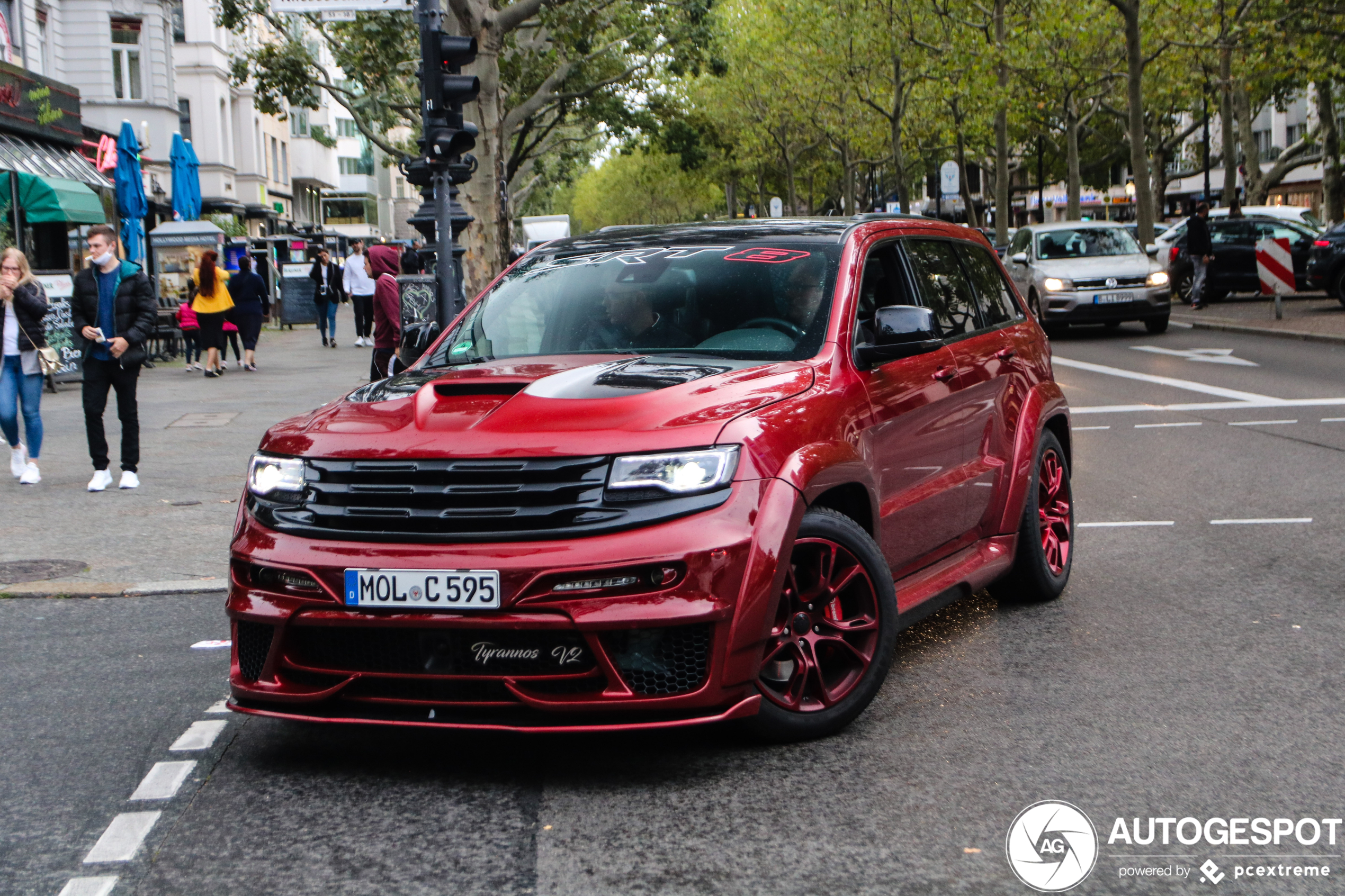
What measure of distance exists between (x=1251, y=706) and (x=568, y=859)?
7.94ft

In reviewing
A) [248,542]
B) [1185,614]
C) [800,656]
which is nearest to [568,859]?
[800,656]

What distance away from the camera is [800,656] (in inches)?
182

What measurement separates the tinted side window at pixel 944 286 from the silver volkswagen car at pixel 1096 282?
17514mm

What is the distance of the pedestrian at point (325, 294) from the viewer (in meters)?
29.9

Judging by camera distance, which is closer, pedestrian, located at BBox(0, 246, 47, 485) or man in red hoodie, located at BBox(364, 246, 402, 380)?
pedestrian, located at BBox(0, 246, 47, 485)

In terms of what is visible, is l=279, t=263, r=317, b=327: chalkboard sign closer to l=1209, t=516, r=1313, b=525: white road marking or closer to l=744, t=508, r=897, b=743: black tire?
l=1209, t=516, r=1313, b=525: white road marking

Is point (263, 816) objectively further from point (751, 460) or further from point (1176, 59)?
point (1176, 59)

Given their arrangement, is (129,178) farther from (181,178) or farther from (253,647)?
(253,647)

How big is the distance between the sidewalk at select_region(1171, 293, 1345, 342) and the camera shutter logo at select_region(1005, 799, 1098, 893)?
1801cm

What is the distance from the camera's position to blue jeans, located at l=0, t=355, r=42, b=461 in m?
11.2

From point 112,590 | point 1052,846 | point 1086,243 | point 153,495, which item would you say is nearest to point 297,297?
point 1086,243

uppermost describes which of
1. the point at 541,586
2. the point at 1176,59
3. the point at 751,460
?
the point at 1176,59

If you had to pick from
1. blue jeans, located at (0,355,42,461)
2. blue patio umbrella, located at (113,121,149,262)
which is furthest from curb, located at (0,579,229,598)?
blue patio umbrella, located at (113,121,149,262)

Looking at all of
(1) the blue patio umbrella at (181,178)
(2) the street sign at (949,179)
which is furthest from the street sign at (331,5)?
(2) the street sign at (949,179)
